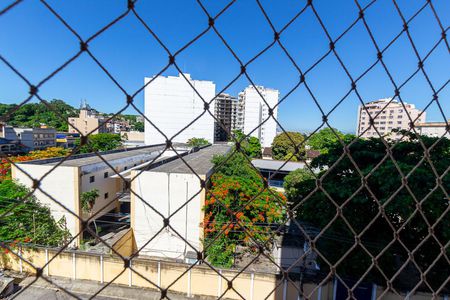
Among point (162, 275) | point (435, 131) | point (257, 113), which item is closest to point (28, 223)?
point (162, 275)

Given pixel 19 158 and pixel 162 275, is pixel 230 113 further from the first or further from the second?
pixel 162 275

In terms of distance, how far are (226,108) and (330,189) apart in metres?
21.7

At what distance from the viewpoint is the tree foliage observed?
56cm

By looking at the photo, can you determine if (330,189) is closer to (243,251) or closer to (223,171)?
(243,251)

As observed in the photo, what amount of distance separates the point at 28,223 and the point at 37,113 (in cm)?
524

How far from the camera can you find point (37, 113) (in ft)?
26.7

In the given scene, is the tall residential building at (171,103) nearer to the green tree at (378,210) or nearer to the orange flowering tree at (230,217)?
the orange flowering tree at (230,217)

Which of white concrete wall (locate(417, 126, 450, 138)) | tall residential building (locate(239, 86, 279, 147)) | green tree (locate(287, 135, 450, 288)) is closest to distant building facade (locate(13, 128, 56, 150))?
tall residential building (locate(239, 86, 279, 147))

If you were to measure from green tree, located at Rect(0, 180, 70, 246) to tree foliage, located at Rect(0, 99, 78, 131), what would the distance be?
5.02ft

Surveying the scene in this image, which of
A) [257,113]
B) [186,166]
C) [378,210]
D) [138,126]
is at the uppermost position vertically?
[257,113]

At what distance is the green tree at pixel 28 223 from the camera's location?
4254 millimetres

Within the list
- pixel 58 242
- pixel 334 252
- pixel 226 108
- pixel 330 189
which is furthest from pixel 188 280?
pixel 226 108

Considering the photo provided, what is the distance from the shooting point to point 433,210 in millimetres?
1954

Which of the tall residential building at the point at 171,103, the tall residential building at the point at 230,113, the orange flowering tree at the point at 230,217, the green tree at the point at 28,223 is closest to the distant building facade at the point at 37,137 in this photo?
the tall residential building at the point at 171,103
